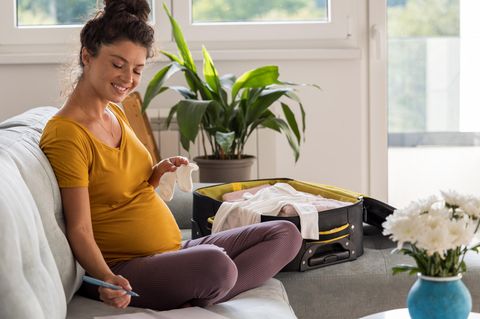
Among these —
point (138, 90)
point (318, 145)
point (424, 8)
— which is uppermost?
point (424, 8)

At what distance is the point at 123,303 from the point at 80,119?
49cm

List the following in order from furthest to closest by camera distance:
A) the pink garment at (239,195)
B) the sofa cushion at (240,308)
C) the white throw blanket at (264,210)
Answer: the pink garment at (239,195)
the white throw blanket at (264,210)
the sofa cushion at (240,308)

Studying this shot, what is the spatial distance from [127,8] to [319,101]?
1845 mm

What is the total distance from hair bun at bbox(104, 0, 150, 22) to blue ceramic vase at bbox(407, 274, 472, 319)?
3.34 feet

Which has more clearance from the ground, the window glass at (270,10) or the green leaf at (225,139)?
the window glass at (270,10)

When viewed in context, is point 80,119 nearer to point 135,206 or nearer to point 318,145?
point 135,206

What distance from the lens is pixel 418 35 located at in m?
4.06

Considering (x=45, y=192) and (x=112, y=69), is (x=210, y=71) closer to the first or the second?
(x=112, y=69)

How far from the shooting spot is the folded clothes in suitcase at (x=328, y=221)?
2541 millimetres

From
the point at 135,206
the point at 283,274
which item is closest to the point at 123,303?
the point at 135,206

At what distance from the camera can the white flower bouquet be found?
65.4 inches

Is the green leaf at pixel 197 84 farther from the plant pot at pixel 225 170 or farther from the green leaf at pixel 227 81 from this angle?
the plant pot at pixel 225 170

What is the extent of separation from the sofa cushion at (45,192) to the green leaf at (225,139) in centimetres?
127

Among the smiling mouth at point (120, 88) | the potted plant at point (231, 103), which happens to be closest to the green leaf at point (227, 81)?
the potted plant at point (231, 103)
